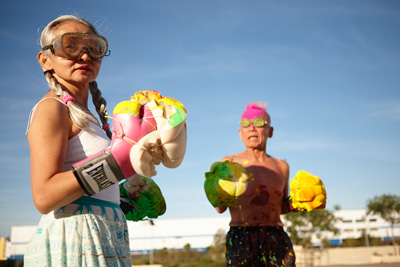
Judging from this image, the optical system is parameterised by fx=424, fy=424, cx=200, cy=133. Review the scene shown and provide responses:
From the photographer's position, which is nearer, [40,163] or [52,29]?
[40,163]

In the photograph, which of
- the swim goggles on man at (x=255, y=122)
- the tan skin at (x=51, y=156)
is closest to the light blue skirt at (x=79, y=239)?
the tan skin at (x=51, y=156)

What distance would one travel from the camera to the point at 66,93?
189 centimetres

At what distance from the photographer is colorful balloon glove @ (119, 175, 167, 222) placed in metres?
2.61

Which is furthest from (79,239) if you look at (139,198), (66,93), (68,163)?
(139,198)

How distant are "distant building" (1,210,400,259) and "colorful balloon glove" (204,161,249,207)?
41.1 metres

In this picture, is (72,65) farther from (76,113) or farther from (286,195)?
(286,195)

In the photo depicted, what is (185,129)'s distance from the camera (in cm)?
179

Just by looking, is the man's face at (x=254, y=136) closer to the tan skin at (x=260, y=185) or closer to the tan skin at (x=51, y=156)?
the tan skin at (x=260, y=185)

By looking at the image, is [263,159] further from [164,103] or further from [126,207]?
[164,103]

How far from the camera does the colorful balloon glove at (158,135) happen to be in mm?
1637

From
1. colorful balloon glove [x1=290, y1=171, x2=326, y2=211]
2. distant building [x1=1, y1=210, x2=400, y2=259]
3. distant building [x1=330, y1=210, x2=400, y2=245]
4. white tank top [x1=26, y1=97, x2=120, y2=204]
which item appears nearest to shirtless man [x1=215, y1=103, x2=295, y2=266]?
colorful balloon glove [x1=290, y1=171, x2=326, y2=211]

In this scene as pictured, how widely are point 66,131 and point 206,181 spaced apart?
8.65 feet

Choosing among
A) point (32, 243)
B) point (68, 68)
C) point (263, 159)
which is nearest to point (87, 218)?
point (32, 243)

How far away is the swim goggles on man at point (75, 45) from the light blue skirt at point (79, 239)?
69 cm
